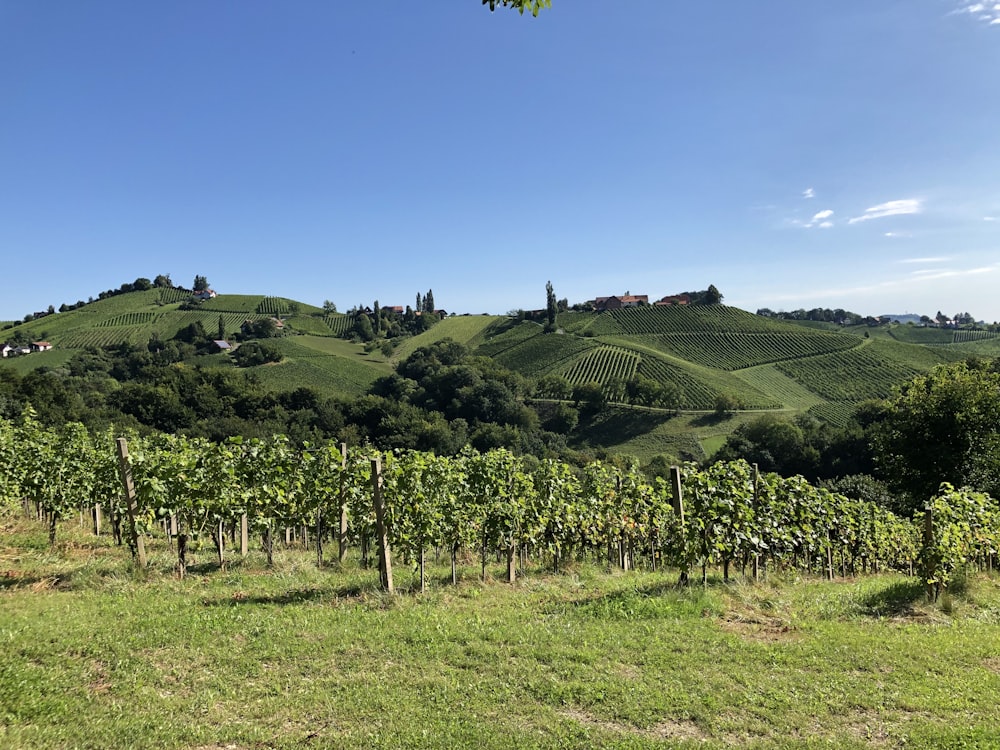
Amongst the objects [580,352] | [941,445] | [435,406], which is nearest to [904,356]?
[580,352]

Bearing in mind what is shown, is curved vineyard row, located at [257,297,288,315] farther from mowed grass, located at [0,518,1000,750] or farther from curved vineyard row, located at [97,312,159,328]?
mowed grass, located at [0,518,1000,750]

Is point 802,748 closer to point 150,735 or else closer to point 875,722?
point 875,722

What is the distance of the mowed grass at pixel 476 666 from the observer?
462 cm

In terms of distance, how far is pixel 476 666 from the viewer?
5891mm

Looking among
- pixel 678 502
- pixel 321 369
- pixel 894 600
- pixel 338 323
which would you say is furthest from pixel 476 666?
pixel 338 323

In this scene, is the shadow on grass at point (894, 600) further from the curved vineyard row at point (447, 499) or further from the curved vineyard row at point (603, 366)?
the curved vineyard row at point (603, 366)

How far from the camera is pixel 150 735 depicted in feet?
14.5

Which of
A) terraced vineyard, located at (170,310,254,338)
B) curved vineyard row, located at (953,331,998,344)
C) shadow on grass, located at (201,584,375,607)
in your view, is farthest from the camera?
curved vineyard row, located at (953,331,998,344)

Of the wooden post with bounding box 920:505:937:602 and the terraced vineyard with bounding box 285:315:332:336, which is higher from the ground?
the terraced vineyard with bounding box 285:315:332:336

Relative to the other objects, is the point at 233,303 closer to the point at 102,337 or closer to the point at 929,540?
the point at 102,337

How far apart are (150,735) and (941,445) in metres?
24.0

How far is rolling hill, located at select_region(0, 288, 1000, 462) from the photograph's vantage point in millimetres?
76750

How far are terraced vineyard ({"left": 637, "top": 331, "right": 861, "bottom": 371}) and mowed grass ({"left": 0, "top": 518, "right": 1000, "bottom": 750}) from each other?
92.3 meters

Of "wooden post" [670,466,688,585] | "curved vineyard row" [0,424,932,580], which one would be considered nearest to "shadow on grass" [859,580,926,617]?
"curved vineyard row" [0,424,932,580]
